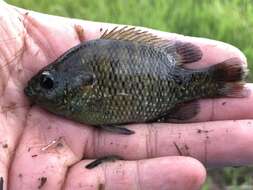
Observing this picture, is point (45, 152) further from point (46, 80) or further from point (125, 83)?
point (125, 83)

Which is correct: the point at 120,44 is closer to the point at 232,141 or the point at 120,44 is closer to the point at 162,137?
the point at 162,137

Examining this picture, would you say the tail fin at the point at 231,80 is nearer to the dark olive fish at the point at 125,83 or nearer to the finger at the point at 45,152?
the dark olive fish at the point at 125,83

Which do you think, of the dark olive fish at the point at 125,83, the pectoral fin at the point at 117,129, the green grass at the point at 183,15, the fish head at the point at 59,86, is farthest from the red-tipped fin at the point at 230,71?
the green grass at the point at 183,15

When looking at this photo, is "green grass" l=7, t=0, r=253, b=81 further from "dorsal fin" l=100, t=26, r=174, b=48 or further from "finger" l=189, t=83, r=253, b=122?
"finger" l=189, t=83, r=253, b=122

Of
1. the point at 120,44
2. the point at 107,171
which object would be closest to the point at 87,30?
the point at 120,44

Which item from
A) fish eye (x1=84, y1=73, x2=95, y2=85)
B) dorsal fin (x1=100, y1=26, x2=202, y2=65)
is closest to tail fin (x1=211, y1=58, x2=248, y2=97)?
dorsal fin (x1=100, y1=26, x2=202, y2=65)

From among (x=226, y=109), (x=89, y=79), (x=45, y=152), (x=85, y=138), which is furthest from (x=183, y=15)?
(x=45, y=152)
